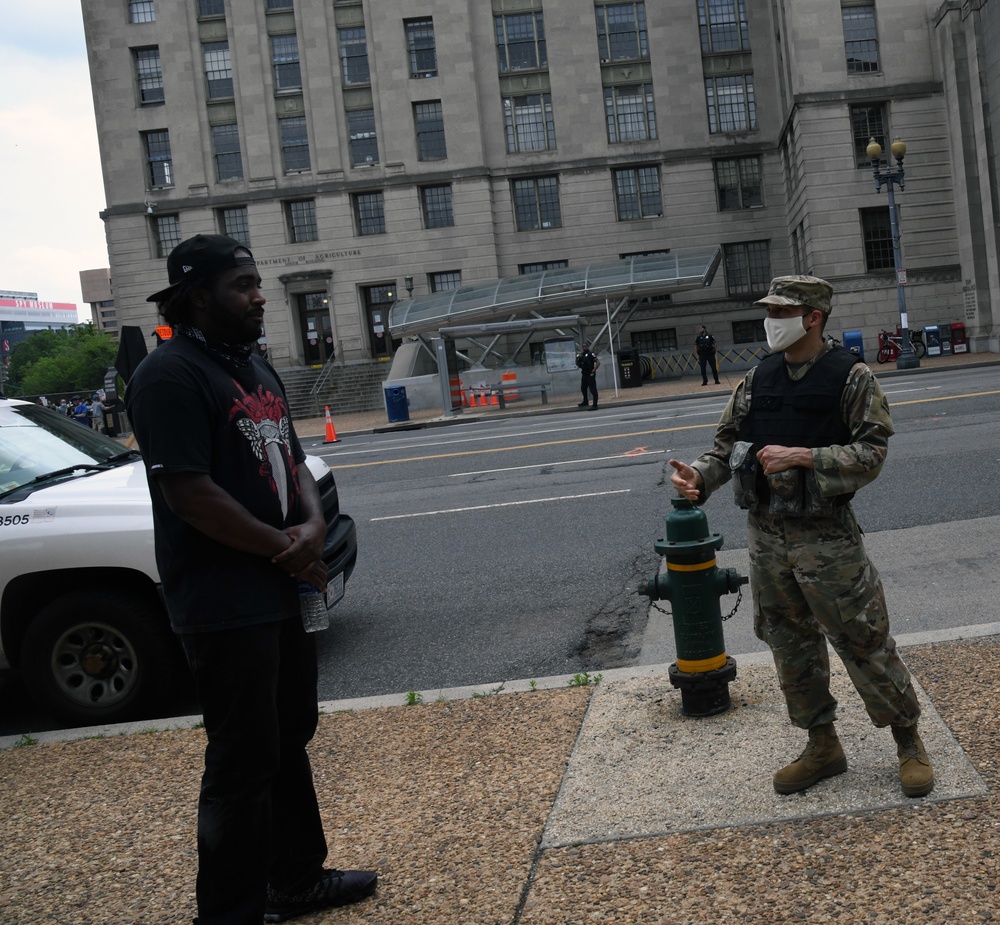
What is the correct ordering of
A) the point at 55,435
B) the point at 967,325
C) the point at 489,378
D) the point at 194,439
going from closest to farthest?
the point at 194,439
the point at 55,435
the point at 489,378
the point at 967,325

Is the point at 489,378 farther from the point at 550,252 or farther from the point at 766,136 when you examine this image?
the point at 766,136

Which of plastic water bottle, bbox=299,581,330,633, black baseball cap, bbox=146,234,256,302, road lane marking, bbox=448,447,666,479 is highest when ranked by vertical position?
black baseball cap, bbox=146,234,256,302

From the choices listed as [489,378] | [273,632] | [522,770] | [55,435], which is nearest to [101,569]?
[55,435]

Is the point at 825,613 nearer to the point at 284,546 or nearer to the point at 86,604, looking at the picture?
the point at 284,546

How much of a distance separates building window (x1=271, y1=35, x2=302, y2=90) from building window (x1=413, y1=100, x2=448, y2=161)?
5482 mm

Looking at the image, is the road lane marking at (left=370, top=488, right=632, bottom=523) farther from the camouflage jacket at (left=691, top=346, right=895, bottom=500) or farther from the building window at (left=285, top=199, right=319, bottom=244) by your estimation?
the building window at (left=285, top=199, right=319, bottom=244)

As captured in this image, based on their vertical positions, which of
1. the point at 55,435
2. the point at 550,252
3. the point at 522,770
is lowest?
the point at 522,770

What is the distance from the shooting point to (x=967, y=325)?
1437 inches

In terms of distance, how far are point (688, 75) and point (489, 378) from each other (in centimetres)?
1994

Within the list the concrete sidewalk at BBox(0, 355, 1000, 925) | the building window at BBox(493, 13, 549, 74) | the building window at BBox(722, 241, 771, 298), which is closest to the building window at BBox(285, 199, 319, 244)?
the building window at BBox(493, 13, 549, 74)

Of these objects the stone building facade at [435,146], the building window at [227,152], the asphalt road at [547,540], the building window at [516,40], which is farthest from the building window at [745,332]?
the asphalt road at [547,540]

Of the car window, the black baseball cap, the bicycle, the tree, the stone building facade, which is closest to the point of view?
the black baseball cap

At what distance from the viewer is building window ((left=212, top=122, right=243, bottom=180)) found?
46375 millimetres

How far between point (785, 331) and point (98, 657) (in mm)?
4247
